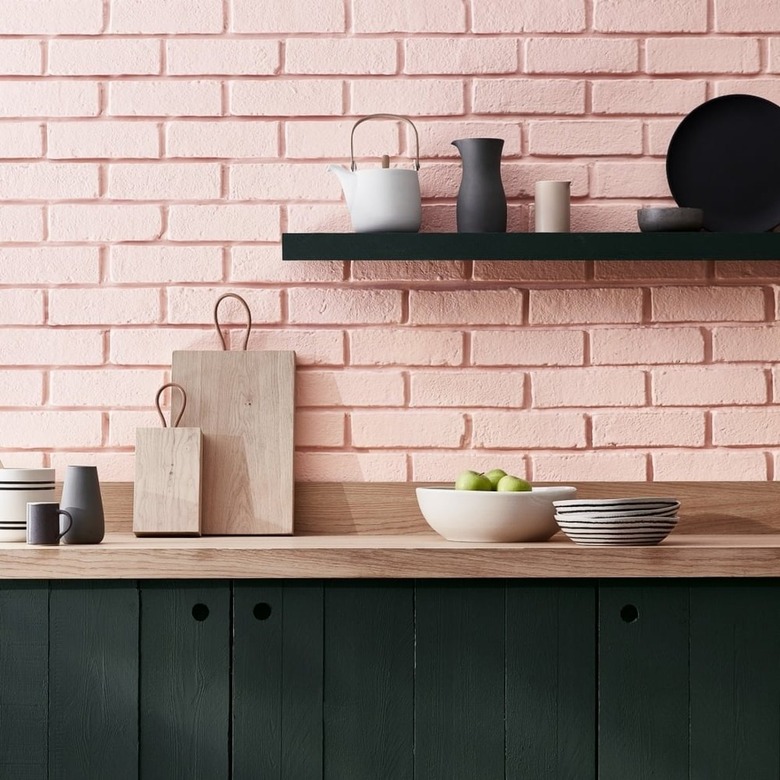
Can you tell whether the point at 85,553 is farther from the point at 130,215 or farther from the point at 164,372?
the point at 130,215

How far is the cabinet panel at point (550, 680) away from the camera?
2.03 metres

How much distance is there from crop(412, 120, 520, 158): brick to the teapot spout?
21 centimetres

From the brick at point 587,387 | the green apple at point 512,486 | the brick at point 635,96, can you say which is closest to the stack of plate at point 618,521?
the green apple at point 512,486

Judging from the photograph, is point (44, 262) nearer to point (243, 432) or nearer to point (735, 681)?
point (243, 432)

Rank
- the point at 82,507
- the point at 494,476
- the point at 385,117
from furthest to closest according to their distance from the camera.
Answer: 1. the point at 385,117
2. the point at 494,476
3. the point at 82,507

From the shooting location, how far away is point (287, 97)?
8.33 feet

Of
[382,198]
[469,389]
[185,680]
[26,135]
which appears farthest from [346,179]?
[185,680]

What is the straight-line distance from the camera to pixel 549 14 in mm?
2541

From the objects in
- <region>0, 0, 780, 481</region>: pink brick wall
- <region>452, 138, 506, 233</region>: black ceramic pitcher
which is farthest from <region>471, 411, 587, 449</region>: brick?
<region>452, 138, 506, 233</region>: black ceramic pitcher

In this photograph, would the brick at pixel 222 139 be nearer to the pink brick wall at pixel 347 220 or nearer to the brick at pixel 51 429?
the pink brick wall at pixel 347 220

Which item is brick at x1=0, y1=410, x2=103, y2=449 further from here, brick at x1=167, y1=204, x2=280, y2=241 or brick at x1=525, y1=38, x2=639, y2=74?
brick at x1=525, y1=38, x2=639, y2=74

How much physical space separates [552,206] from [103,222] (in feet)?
3.39

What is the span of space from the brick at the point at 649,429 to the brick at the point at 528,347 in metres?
0.16

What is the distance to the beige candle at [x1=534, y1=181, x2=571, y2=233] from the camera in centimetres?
242
